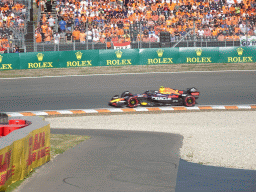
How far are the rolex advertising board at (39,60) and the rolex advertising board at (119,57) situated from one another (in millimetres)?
2497

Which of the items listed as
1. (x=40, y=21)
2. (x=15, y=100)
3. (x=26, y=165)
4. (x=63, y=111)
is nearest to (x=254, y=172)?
(x=26, y=165)

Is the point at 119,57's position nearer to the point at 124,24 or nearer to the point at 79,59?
the point at 124,24

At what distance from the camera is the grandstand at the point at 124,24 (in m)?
24.5

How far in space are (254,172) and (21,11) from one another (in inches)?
984

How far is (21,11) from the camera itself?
29.5m

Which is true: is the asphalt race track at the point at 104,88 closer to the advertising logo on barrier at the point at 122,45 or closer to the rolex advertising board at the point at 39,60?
the rolex advertising board at the point at 39,60

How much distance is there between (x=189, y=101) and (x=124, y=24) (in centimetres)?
1024

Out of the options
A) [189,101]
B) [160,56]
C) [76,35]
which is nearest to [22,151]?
[189,101]

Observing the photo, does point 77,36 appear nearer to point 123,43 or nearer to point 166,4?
point 123,43

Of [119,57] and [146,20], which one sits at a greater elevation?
[146,20]

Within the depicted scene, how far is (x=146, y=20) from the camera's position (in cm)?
2783

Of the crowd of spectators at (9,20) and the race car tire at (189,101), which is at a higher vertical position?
the crowd of spectators at (9,20)

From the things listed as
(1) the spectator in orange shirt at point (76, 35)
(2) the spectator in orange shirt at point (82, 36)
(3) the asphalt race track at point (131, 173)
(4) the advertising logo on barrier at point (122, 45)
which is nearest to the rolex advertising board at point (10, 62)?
(1) the spectator in orange shirt at point (76, 35)

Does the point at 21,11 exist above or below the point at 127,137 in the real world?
above
